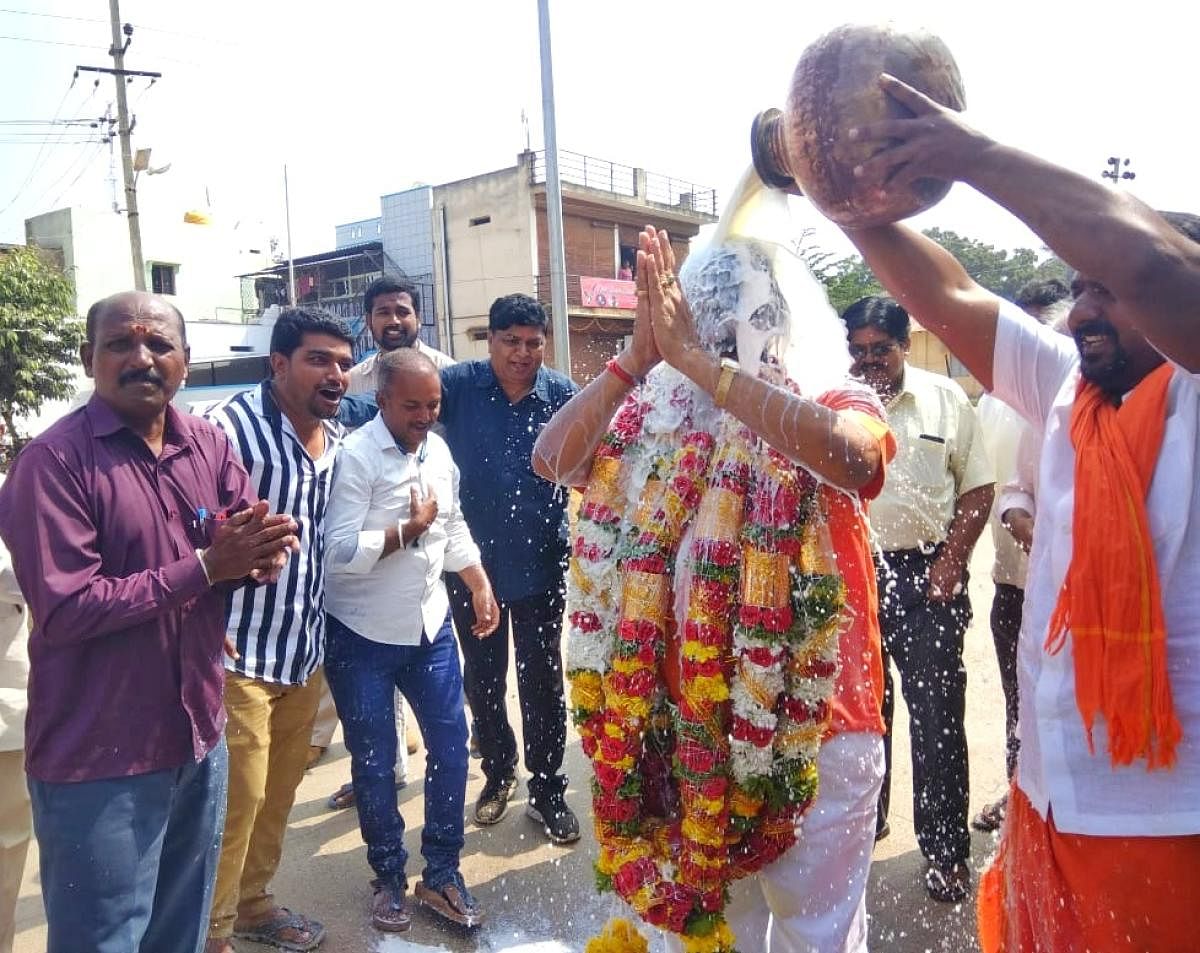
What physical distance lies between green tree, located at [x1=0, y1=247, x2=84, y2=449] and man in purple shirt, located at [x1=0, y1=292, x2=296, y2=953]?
19.4 metres

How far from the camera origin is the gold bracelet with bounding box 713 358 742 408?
2.06 m

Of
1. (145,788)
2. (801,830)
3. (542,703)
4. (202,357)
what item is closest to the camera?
(801,830)

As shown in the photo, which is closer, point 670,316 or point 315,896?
point 670,316

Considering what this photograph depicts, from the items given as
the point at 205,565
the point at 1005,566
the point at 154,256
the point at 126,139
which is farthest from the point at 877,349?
the point at 154,256

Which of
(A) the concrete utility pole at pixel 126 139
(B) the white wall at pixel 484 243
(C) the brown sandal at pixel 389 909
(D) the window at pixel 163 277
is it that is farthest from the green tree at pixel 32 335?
(C) the brown sandal at pixel 389 909

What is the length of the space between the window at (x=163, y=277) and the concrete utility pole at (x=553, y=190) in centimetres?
2529

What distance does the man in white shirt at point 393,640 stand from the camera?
3.30 meters

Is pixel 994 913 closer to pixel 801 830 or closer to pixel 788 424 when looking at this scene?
pixel 801 830

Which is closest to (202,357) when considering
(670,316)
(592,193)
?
(592,193)

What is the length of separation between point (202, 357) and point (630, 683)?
28.1 metres

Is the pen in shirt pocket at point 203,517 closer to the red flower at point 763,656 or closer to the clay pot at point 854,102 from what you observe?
the red flower at point 763,656

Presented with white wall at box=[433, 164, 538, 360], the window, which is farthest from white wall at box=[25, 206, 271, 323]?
white wall at box=[433, 164, 538, 360]

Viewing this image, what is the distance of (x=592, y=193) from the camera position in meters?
24.7

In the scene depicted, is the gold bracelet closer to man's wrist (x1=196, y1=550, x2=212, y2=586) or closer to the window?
man's wrist (x1=196, y1=550, x2=212, y2=586)
